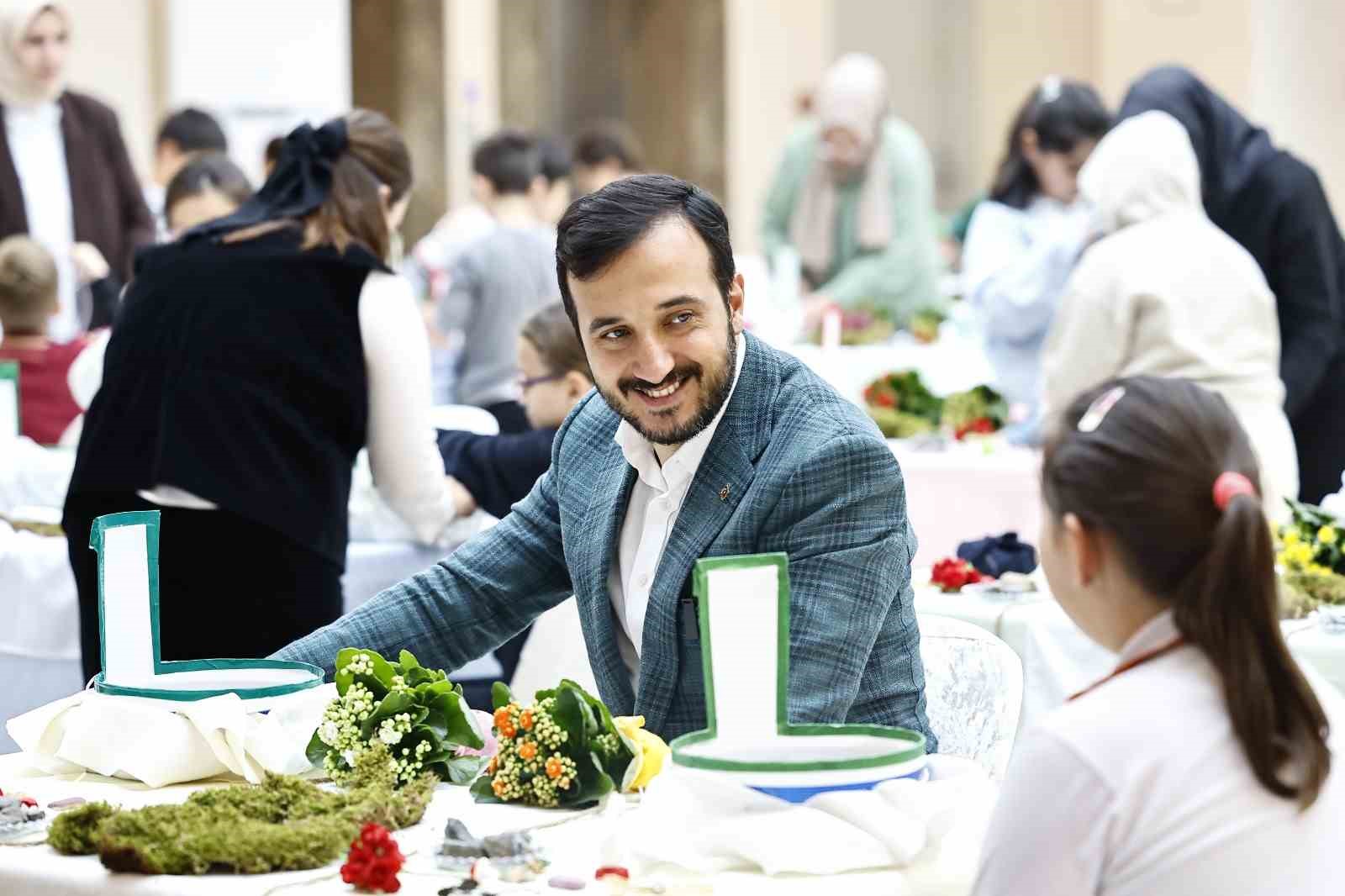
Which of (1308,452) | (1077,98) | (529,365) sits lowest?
(1308,452)

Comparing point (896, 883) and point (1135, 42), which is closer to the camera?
point (896, 883)

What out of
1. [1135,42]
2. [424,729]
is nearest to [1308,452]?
[424,729]

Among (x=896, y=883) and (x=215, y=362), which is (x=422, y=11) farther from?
(x=896, y=883)

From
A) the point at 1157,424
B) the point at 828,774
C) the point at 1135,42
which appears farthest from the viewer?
the point at 1135,42

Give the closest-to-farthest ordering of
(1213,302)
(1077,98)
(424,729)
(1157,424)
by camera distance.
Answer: (1157,424) < (424,729) < (1213,302) < (1077,98)

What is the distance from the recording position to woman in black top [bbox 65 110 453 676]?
3.45 metres

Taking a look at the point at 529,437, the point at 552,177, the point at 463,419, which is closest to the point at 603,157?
the point at 552,177

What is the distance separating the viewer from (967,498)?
17.2 feet

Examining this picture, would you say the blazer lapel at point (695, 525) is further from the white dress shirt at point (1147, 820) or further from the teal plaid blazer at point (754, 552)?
the white dress shirt at point (1147, 820)

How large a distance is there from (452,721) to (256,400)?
147cm

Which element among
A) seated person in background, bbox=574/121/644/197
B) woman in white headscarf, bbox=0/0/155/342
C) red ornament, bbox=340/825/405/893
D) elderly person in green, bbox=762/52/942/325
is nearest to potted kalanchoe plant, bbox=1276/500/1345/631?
red ornament, bbox=340/825/405/893

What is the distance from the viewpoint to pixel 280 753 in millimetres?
2094

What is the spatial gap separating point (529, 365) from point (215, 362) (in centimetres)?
91

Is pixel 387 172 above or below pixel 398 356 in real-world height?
above
